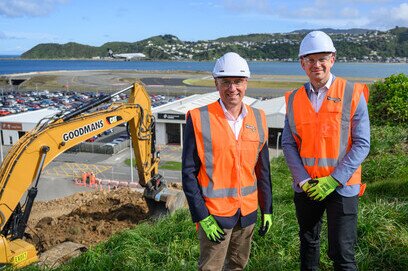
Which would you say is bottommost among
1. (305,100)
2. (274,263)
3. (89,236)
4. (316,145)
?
(89,236)

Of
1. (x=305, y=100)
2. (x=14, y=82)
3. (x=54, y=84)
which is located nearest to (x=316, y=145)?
(x=305, y=100)

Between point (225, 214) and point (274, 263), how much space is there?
1.27m

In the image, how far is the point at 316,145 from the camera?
10.3 feet

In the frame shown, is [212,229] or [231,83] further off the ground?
[231,83]

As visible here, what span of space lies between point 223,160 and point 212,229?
0.55m

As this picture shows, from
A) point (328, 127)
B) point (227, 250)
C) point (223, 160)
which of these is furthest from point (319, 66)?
point (227, 250)

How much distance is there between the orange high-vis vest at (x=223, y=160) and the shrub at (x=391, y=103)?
10980mm

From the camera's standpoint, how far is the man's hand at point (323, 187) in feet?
9.89

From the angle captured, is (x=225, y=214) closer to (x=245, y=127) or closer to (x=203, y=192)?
(x=203, y=192)

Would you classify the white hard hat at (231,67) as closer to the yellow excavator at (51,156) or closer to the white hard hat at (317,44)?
the white hard hat at (317,44)

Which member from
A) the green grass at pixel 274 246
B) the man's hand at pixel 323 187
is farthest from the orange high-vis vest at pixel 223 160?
the green grass at pixel 274 246

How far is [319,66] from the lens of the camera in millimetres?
3074

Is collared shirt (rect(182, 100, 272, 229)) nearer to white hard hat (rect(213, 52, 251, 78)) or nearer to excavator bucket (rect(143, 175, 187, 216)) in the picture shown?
white hard hat (rect(213, 52, 251, 78))

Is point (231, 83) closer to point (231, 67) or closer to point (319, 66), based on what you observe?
point (231, 67)
